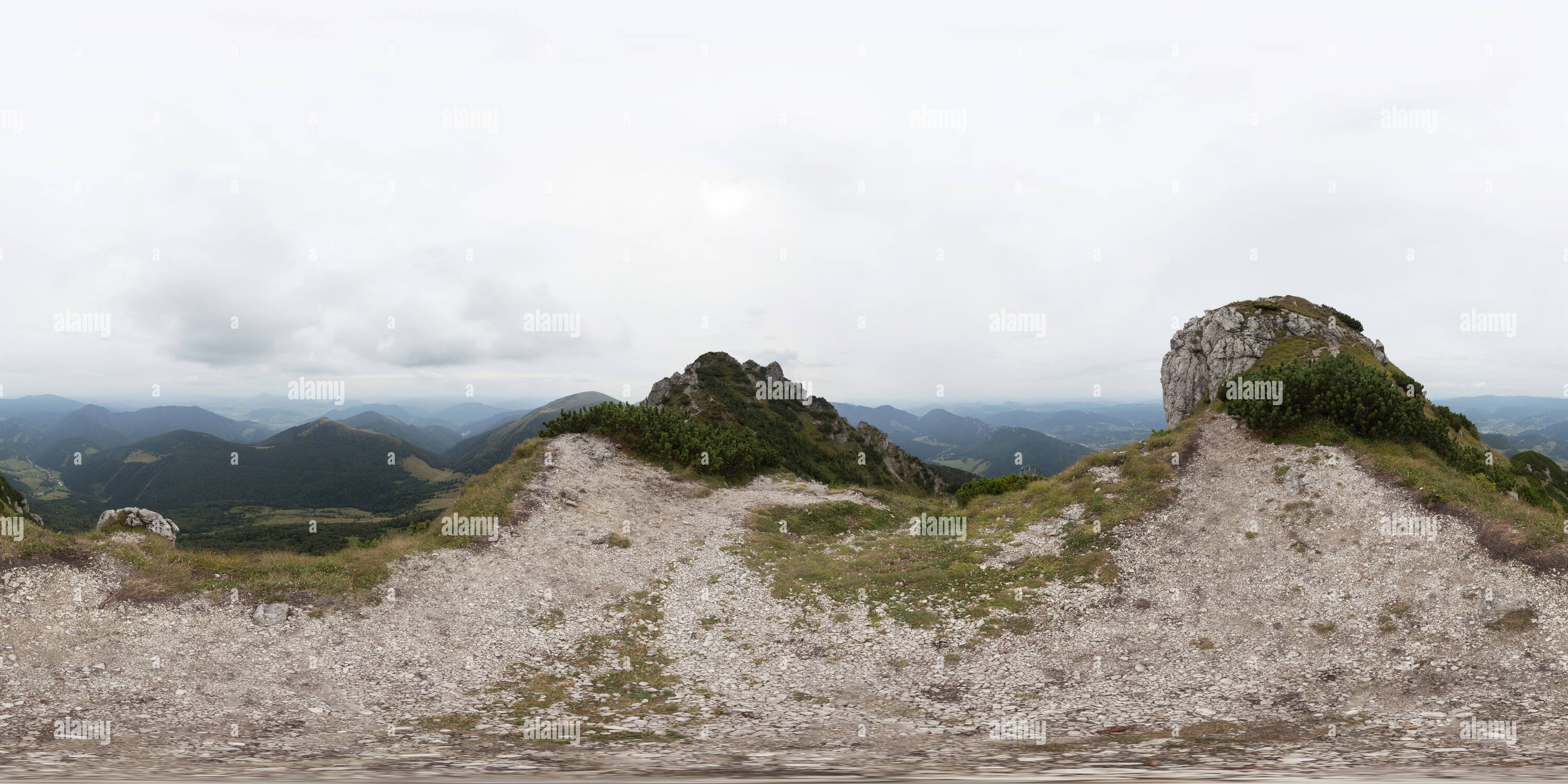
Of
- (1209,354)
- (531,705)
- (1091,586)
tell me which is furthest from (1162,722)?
(1209,354)

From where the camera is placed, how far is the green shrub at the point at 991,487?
124 feet

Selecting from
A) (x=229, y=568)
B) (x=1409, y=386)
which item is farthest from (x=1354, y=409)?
(x=229, y=568)

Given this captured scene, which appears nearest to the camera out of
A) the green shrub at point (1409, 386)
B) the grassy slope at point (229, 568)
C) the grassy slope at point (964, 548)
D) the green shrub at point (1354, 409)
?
the grassy slope at point (229, 568)

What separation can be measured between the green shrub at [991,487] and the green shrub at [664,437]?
14.7 meters

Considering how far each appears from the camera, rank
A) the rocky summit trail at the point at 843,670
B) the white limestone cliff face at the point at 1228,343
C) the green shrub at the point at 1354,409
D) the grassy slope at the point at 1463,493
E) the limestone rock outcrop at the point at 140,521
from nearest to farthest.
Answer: the rocky summit trail at the point at 843,670 → the grassy slope at the point at 1463,493 → the limestone rock outcrop at the point at 140,521 → the green shrub at the point at 1354,409 → the white limestone cliff face at the point at 1228,343

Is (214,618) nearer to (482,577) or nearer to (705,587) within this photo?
(482,577)

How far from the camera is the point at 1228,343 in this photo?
150 feet

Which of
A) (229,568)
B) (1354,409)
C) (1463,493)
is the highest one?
(1354,409)

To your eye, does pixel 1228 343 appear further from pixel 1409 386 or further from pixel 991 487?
pixel 991 487

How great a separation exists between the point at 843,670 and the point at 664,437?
27.8 metres

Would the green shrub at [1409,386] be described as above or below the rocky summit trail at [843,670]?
above

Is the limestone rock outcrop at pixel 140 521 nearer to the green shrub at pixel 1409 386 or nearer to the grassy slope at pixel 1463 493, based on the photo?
the grassy slope at pixel 1463 493

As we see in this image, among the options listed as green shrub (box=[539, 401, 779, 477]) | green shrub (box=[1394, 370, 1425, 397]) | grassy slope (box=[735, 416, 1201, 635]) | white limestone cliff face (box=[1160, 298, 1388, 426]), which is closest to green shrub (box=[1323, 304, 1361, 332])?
white limestone cliff face (box=[1160, 298, 1388, 426])

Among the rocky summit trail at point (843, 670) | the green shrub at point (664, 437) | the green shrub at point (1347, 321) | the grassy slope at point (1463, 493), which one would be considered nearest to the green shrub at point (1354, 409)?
the grassy slope at point (1463, 493)
